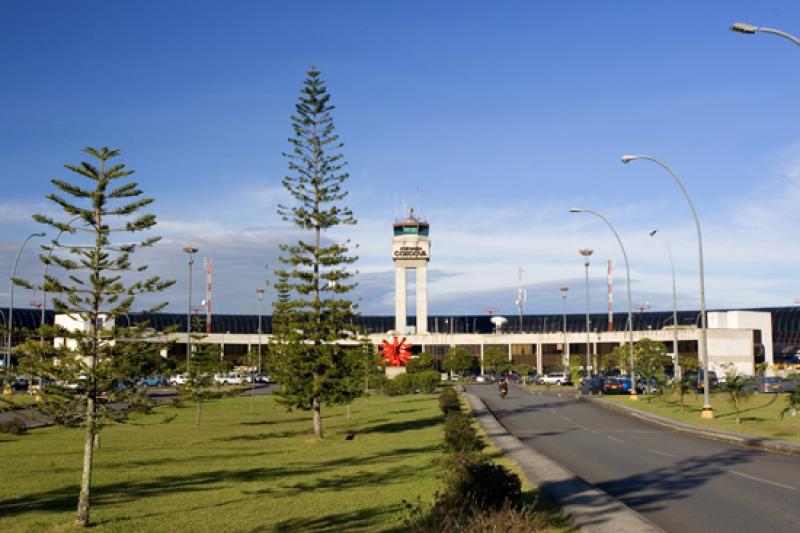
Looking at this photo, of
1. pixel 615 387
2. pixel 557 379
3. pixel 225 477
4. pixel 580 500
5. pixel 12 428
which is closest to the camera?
pixel 580 500

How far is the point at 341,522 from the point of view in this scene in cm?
1370

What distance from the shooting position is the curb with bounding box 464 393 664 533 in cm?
1134

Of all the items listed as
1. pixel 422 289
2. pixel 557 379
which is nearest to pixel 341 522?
pixel 557 379

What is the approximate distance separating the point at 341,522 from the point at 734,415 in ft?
98.2

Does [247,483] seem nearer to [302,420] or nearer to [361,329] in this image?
[361,329]

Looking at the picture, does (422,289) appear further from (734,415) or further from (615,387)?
(734,415)

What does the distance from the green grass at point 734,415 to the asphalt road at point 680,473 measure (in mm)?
2528

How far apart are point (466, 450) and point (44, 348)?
8.70 m

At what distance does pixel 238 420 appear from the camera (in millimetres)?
44031

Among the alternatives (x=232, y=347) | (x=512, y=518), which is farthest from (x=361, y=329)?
(x=232, y=347)

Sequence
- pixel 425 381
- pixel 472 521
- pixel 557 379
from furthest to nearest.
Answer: pixel 557 379, pixel 425 381, pixel 472 521

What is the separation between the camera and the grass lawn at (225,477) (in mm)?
14680

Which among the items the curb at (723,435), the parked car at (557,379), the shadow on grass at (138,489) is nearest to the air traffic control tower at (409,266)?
the parked car at (557,379)

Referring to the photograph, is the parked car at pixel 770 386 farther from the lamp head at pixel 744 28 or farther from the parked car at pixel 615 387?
the lamp head at pixel 744 28
